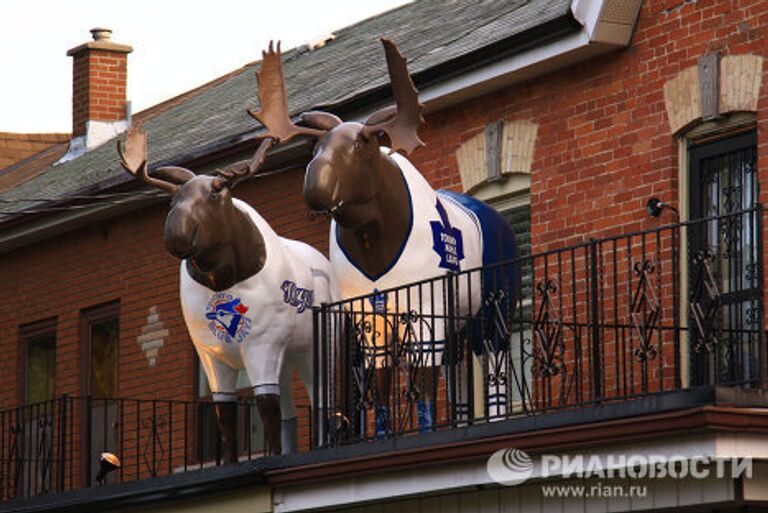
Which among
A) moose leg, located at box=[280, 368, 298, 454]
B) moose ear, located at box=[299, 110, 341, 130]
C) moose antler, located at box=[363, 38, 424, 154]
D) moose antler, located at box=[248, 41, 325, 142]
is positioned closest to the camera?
moose antler, located at box=[363, 38, 424, 154]

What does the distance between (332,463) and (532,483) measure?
5.86 ft

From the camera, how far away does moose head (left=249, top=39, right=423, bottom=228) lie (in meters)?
15.7

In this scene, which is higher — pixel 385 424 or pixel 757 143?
pixel 757 143

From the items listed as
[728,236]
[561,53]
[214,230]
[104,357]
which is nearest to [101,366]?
[104,357]

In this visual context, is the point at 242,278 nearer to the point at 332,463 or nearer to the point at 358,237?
the point at 358,237

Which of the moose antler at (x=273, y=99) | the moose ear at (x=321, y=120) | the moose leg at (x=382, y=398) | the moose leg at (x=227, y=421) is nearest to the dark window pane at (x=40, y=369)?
the moose leg at (x=227, y=421)

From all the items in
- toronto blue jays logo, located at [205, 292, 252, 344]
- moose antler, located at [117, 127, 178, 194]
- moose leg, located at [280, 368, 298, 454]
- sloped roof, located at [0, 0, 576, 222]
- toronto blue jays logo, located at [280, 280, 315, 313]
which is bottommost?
moose leg, located at [280, 368, 298, 454]

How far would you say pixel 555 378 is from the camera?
1661 centimetres

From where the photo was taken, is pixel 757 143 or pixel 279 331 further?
pixel 279 331

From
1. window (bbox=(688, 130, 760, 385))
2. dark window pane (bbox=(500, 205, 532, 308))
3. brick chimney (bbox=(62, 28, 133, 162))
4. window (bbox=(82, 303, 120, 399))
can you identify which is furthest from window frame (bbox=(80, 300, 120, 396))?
window (bbox=(688, 130, 760, 385))

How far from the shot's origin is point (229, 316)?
55.9 feet

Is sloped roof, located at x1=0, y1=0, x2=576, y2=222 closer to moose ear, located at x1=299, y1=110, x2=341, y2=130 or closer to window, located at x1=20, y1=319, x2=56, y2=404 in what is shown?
window, located at x1=20, y1=319, x2=56, y2=404

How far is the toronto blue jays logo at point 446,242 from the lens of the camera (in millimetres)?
16172

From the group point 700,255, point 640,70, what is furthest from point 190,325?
point 700,255
